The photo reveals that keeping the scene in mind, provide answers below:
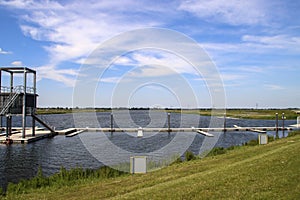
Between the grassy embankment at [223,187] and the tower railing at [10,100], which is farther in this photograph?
the tower railing at [10,100]

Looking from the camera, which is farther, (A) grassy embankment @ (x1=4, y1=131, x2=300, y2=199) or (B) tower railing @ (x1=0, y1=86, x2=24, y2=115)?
(B) tower railing @ (x1=0, y1=86, x2=24, y2=115)

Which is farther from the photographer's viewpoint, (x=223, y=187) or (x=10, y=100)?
(x=10, y=100)

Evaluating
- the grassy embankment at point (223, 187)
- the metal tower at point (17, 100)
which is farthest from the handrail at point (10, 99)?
the grassy embankment at point (223, 187)

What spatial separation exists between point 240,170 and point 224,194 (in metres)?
2.69

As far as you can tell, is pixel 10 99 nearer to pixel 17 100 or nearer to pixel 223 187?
pixel 17 100

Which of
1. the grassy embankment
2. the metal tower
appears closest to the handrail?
the metal tower

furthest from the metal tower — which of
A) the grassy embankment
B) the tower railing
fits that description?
the grassy embankment

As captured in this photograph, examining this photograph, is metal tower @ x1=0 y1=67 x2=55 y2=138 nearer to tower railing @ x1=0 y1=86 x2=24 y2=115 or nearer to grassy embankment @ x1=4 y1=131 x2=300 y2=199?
tower railing @ x1=0 y1=86 x2=24 y2=115

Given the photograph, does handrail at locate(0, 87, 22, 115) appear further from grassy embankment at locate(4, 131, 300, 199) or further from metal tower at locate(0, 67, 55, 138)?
grassy embankment at locate(4, 131, 300, 199)

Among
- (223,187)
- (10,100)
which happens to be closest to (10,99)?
(10,100)

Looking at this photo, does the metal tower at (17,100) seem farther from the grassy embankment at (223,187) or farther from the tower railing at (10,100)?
the grassy embankment at (223,187)

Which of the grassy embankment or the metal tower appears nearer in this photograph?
the grassy embankment

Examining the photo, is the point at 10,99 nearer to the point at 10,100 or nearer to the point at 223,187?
the point at 10,100

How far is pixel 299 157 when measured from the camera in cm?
1124
